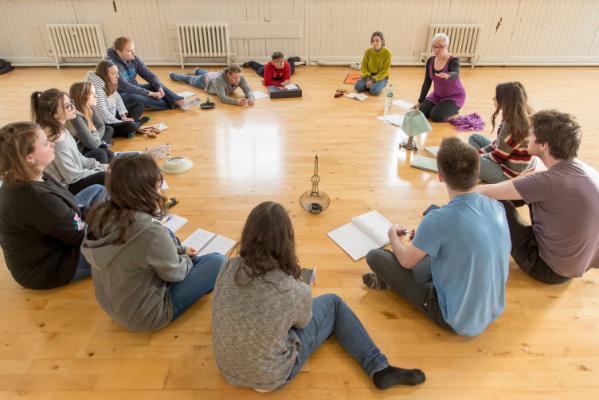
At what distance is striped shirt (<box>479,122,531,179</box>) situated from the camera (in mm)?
2916

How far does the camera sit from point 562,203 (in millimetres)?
1960

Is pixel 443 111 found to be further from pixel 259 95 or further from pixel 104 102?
pixel 104 102

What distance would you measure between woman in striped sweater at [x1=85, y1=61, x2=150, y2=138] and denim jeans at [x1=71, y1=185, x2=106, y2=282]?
1404 mm

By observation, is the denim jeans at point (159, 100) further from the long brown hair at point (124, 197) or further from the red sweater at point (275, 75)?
the long brown hair at point (124, 197)


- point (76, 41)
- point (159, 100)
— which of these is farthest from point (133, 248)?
point (76, 41)

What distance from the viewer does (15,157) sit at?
1.86 meters

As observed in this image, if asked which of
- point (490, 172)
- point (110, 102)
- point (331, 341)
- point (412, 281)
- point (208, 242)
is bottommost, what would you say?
point (331, 341)

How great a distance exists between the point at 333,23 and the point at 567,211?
5.12m

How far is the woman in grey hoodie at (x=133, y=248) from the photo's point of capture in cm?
161

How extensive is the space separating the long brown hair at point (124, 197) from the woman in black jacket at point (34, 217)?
0.47m

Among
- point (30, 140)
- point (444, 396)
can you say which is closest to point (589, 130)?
point (444, 396)

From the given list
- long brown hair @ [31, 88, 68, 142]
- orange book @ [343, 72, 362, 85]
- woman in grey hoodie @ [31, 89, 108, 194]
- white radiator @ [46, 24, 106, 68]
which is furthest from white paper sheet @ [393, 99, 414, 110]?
white radiator @ [46, 24, 106, 68]

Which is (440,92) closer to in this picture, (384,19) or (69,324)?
(384,19)

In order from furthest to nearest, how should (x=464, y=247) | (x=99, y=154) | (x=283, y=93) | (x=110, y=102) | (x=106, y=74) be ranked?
(x=283, y=93) < (x=110, y=102) < (x=106, y=74) < (x=99, y=154) < (x=464, y=247)
